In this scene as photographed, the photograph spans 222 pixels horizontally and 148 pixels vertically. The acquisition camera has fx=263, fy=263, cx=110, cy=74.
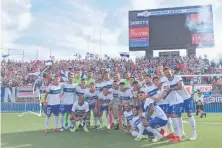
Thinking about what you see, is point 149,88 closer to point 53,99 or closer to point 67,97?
point 67,97

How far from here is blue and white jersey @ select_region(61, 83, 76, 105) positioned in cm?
1080

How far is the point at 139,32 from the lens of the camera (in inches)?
1278

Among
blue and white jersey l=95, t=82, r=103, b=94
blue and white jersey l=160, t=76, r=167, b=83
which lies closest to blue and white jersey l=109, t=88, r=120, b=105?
blue and white jersey l=95, t=82, r=103, b=94

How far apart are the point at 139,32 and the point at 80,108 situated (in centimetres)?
2340

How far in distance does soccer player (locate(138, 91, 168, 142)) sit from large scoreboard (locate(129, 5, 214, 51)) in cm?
2486

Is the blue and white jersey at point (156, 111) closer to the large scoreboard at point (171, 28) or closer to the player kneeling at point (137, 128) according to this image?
the player kneeling at point (137, 128)

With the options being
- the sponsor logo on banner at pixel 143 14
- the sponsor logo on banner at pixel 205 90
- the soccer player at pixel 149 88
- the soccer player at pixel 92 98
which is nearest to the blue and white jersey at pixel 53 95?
the soccer player at pixel 92 98

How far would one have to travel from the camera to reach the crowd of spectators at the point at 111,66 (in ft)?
101

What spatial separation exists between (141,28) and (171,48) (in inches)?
175

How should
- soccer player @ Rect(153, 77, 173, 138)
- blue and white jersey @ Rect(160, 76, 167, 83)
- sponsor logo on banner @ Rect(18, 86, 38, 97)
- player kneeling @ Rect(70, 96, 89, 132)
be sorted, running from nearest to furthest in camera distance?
soccer player @ Rect(153, 77, 173, 138) < blue and white jersey @ Rect(160, 76, 167, 83) < player kneeling @ Rect(70, 96, 89, 132) < sponsor logo on banner @ Rect(18, 86, 38, 97)

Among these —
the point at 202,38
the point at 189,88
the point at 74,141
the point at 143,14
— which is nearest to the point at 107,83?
the point at 74,141

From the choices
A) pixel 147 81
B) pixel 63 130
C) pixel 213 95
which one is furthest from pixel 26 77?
pixel 147 81

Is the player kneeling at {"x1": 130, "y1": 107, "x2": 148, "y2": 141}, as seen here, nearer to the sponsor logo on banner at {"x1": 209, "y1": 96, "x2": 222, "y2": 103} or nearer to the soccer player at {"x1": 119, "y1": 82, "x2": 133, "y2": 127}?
the soccer player at {"x1": 119, "y1": 82, "x2": 133, "y2": 127}

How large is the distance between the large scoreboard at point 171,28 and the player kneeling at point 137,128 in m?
24.0
